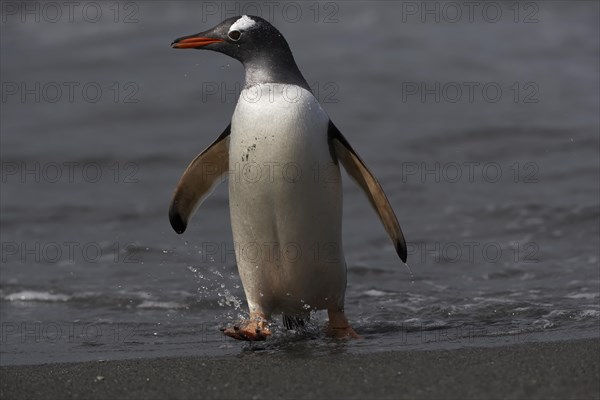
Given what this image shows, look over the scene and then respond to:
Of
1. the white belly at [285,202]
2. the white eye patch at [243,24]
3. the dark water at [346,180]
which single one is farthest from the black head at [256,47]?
the dark water at [346,180]

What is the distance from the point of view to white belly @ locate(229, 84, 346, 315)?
5297mm

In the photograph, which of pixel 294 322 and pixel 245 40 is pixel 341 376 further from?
pixel 245 40

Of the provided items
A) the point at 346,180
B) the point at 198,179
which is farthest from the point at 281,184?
the point at 346,180

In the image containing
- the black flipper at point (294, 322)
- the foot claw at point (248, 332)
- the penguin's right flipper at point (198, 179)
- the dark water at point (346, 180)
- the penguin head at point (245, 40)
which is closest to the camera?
the foot claw at point (248, 332)

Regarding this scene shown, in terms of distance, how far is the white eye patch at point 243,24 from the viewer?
5.63 metres

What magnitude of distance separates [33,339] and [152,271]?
192 cm

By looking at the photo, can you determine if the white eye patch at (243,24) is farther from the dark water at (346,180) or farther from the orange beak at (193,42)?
the dark water at (346,180)

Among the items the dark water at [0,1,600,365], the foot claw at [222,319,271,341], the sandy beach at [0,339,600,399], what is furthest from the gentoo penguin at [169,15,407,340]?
the sandy beach at [0,339,600,399]

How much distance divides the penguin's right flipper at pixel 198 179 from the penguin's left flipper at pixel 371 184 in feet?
1.78

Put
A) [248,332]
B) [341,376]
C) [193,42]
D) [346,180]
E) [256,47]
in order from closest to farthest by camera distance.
A: [341,376], [248,332], [256,47], [193,42], [346,180]

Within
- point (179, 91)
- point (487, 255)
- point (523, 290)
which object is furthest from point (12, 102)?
point (523, 290)

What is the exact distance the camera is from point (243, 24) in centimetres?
564

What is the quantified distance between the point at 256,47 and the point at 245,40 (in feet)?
0.27

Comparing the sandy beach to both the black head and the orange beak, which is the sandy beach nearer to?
the black head
